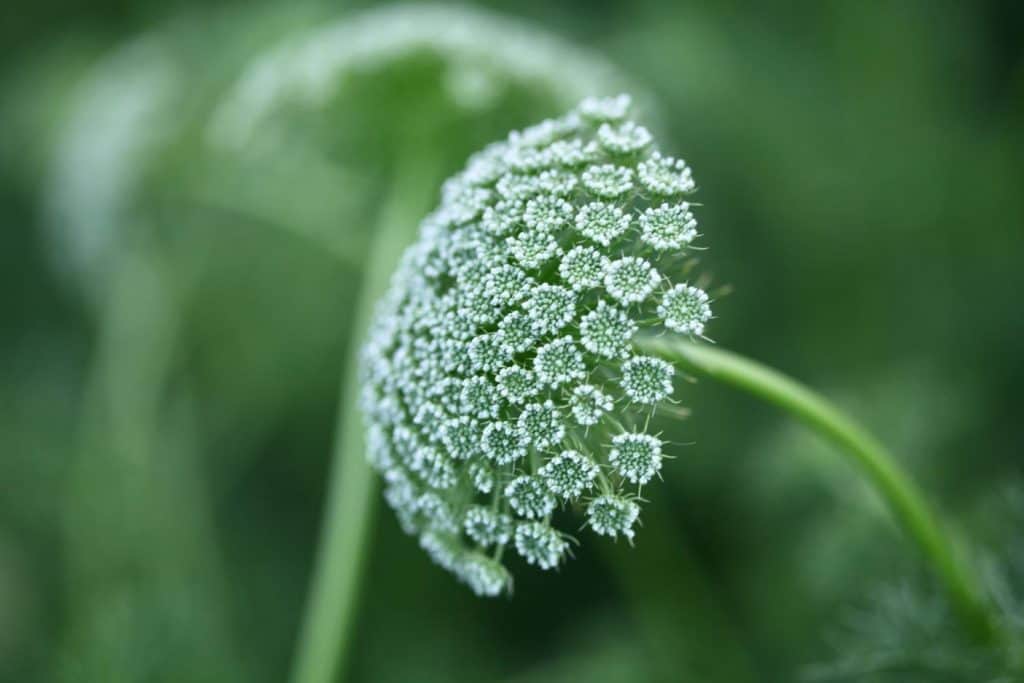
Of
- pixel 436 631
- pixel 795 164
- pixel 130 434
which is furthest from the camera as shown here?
pixel 130 434

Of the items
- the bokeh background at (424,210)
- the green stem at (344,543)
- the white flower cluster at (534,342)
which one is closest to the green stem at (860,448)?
the white flower cluster at (534,342)

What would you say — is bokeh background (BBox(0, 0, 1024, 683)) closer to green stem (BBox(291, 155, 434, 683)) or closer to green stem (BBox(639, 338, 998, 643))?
green stem (BBox(639, 338, 998, 643))

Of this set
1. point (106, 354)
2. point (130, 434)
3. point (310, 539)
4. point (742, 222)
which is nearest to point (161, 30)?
point (106, 354)

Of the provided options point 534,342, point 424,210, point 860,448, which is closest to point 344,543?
point 424,210

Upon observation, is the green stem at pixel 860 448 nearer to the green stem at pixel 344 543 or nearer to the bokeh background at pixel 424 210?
the bokeh background at pixel 424 210

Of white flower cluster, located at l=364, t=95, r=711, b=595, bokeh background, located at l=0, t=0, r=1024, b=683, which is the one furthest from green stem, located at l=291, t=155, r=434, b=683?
white flower cluster, located at l=364, t=95, r=711, b=595

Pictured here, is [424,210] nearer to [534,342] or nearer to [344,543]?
[344,543]

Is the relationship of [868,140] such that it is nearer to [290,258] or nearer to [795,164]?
[795,164]

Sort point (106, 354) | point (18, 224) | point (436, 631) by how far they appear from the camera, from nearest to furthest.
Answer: point (436, 631)
point (106, 354)
point (18, 224)

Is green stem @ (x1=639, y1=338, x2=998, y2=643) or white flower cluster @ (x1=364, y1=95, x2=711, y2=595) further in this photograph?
green stem @ (x1=639, y1=338, x2=998, y2=643)
